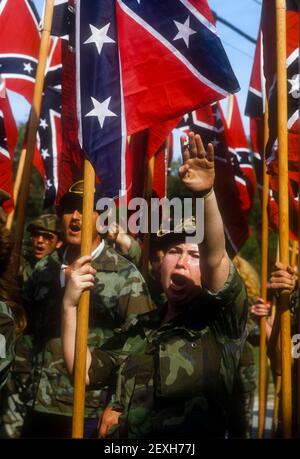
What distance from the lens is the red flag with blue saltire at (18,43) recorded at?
6.70 meters

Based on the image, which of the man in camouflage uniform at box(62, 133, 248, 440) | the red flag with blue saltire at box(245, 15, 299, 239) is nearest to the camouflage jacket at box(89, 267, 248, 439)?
the man in camouflage uniform at box(62, 133, 248, 440)

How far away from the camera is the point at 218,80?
4402mm

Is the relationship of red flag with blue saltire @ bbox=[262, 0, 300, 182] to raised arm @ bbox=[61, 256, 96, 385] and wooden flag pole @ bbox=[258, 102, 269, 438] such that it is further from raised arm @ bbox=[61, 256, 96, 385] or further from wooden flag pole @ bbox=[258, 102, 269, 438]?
raised arm @ bbox=[61, 256, 96, 385]

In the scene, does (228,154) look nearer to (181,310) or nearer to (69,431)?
(69,431)

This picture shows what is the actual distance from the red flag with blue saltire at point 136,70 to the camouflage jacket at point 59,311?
2.99ft

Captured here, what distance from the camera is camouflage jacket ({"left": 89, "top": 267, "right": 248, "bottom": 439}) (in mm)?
3828

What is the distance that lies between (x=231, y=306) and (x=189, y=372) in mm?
343

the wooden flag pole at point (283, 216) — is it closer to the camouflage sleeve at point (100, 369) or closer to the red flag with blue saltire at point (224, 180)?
the camouflage sleeve at point (100, 369)

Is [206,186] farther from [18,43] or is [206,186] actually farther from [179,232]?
[18,43]

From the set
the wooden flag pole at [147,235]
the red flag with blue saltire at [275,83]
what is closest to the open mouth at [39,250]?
the wooden flag pole at [147,235]

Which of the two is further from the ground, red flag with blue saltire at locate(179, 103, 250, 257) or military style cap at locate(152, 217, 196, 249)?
red flag with blue saltire at locate(179, 103, 250, 257)

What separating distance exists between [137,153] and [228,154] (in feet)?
5.41

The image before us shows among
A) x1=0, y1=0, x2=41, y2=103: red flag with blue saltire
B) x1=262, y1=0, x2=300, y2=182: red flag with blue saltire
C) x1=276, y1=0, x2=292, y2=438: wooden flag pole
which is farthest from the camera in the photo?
x1=0, y1=0, x2=41, y2=103: red flag with blue saltire
